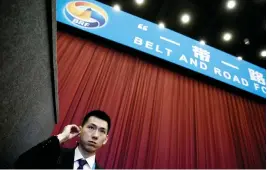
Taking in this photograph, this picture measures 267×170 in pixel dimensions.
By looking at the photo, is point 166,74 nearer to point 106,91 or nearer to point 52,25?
point 106,91

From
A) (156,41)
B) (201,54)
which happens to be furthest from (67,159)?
(201,54)

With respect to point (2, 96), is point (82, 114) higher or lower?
higher

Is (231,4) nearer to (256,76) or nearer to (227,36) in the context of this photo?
(227,36)

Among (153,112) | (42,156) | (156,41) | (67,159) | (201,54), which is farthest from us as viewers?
(201,54)

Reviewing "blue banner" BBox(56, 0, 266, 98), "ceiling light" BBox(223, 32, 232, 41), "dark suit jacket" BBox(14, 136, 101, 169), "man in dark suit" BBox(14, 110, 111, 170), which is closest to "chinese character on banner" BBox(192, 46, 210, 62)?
"blue banner" BBox(56, 0, 266, 98)

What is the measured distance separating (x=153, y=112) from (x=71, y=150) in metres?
1.97

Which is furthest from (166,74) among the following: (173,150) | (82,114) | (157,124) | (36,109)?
(36,109)

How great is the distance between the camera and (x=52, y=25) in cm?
81

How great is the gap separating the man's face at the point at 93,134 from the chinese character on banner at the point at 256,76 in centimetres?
344

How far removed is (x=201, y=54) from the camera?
369 centimetres

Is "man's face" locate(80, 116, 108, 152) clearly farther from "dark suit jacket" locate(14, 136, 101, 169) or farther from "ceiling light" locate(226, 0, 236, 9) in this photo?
"ceiling light" locate(226, 0, 236, 9)

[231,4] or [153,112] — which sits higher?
[231,4]

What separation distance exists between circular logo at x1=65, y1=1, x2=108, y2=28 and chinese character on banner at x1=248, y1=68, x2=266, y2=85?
256cm

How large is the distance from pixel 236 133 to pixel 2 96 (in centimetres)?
338
